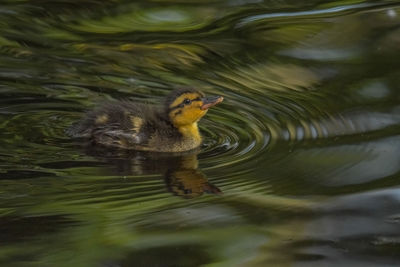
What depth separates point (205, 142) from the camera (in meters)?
5.42

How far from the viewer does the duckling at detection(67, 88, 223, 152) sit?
5.40 metres

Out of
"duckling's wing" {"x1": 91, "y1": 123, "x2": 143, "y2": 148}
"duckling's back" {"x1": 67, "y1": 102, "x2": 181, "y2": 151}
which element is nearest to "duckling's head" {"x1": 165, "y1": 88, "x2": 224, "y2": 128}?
"duckling's back" {"x1": 67, "y1": 102, "x2": 181, "y2": 151}

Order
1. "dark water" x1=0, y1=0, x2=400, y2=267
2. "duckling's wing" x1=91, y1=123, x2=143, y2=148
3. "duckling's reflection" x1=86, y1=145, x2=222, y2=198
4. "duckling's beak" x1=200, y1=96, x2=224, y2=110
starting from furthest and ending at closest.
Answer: "duckling's beak" x1=200, y1=96, x2=224, y2=110 < "duckling's wing" x1=91, y1=123, x2=143, y2=148 < "duckling's reflection" x1=86, y1=145, x2=222, y2=198 < "dark water" x1=0, y1=0, x2=400, y2=267

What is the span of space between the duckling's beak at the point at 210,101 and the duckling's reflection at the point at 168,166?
387 millimetres

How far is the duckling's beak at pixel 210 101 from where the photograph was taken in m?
5.51

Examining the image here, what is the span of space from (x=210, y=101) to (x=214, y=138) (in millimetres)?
217

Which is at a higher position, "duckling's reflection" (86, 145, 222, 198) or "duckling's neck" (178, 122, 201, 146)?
"duckling's neck" (178, 122, 201, 146)

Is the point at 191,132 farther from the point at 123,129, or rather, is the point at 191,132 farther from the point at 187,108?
the point at 123,129

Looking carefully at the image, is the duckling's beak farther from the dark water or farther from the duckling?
the dark water

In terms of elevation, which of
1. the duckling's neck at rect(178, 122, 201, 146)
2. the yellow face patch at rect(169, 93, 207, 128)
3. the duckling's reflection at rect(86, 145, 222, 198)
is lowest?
the duckling's reflection at rect(86, 145, 222, 198)

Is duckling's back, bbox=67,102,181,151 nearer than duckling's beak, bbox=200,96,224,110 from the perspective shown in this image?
Yes

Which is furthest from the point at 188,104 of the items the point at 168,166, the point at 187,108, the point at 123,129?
the point at 168,166

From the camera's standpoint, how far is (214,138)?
546 centimetres

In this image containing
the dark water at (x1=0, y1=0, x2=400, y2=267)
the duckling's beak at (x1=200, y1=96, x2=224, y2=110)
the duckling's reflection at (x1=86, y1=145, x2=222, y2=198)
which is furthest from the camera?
the duckling's beak at (x1=200, y1=96, x2=224, y2=110)
